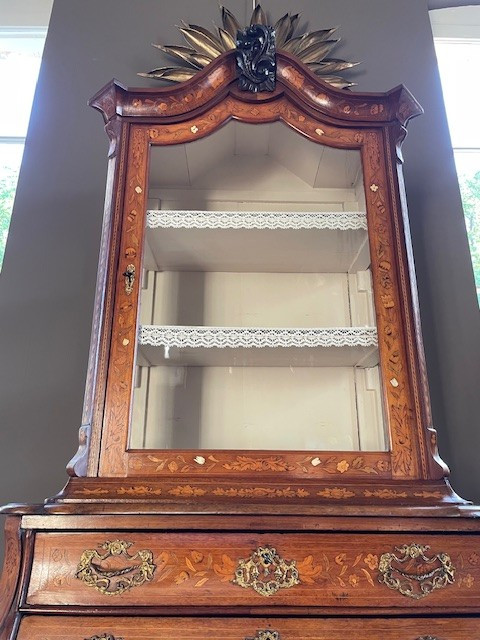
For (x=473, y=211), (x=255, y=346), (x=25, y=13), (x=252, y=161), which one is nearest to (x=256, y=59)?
(x=252, y=161)

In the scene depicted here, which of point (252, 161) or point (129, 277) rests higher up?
point (252, 161)

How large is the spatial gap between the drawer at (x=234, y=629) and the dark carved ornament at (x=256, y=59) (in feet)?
2.75

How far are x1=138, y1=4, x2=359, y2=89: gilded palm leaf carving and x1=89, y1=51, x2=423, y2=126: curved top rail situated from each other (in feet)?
1.31

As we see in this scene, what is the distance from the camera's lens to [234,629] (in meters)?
0.58

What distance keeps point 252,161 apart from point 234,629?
75 centimetres

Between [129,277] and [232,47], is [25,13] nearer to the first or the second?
[232,47]

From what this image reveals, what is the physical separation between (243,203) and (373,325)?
34 cm

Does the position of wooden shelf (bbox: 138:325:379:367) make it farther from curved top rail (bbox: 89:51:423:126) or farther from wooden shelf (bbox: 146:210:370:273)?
curved top rail (bbox: 89:51:423:126)

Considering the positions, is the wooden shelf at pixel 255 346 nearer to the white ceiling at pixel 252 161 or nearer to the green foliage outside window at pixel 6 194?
the white ceiling at pixel 252 161

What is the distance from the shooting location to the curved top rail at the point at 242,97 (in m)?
0.87

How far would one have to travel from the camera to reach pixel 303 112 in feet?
2.92

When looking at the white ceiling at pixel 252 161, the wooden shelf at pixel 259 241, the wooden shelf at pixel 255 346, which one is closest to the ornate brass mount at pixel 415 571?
the wooden shelf at pixel 255 346

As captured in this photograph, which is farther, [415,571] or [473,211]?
[473,211]

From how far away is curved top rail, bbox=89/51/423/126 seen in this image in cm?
87
